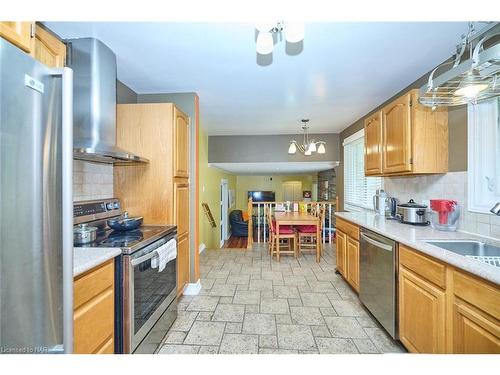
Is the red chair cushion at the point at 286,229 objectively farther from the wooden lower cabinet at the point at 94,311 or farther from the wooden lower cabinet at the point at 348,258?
the wooden lower cabinet at the point at 94,311

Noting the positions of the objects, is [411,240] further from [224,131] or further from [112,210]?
[224,131]

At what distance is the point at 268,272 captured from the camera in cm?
347

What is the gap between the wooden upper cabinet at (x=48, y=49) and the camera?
1.28 m

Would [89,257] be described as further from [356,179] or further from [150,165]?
[356,179]

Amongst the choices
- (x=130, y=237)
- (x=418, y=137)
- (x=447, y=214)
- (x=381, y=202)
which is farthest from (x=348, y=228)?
(x=130, y=237)

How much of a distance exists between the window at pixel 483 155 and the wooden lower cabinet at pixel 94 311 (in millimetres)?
2685

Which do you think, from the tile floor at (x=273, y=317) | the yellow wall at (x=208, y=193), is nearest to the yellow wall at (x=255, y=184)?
the yellow wall at (x=208, y=193)

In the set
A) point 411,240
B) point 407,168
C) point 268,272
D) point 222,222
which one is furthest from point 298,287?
point 222,222

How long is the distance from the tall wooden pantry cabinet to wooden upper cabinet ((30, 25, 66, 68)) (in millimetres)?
838

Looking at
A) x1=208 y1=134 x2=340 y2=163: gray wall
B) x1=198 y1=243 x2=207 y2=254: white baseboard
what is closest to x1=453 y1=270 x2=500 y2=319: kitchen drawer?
x1=198 y1=243 x2=207 y2=254: white baseboard

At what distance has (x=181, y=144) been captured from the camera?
2514mm

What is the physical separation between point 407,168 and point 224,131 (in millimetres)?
3432

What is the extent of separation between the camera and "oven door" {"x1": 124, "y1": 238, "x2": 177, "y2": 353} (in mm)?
1460

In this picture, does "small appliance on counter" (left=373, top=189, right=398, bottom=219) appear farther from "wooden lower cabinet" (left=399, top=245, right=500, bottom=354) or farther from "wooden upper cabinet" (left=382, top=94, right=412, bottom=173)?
"wooden lower cabinet" (left=399, top=245, right=500, bottom=354)
